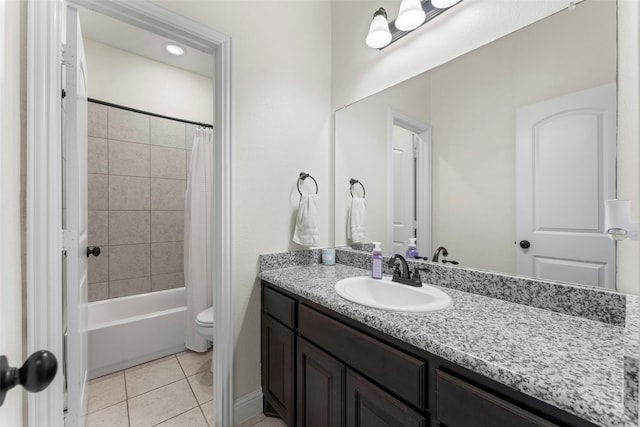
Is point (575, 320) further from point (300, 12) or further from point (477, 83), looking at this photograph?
point (300, 12)

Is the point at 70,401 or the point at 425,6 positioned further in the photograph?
the point at 425,6

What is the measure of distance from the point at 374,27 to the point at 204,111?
217cm

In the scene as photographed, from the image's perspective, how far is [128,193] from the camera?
2.56m

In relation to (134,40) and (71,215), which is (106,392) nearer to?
(71,215)

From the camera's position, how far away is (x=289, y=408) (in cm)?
134

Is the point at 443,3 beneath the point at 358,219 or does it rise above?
above

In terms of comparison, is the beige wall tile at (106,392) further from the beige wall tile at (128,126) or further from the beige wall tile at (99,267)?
the beige wall tile at (128,126)

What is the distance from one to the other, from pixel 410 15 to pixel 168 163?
253 cm

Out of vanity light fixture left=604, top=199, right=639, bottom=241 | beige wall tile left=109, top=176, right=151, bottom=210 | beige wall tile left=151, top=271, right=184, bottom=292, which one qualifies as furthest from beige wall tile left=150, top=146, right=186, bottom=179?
vanity light fixture left=604, top=199, right=639, bottom=241

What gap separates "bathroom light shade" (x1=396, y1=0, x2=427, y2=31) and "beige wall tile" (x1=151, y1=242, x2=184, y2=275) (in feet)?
8.98

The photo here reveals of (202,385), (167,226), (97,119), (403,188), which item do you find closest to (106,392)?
(202,385)

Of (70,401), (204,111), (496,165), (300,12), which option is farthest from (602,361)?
(204,111)

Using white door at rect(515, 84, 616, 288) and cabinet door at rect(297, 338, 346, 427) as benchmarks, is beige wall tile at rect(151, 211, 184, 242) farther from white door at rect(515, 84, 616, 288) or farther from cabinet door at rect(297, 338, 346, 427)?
white door at rect(515, 84, 616, 288)

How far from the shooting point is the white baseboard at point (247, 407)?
152 centimetres
